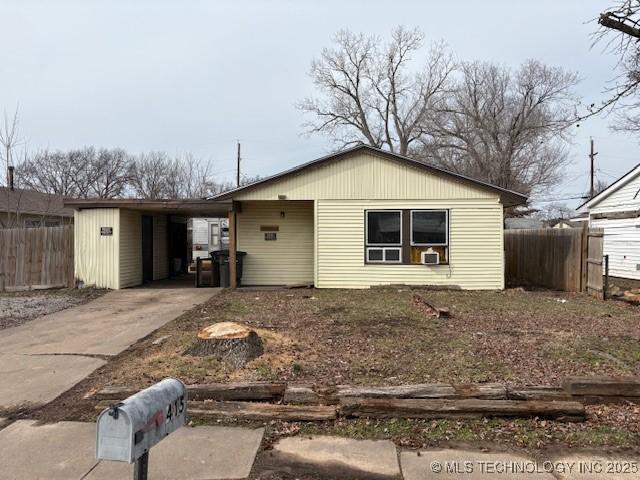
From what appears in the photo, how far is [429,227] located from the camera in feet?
45.0

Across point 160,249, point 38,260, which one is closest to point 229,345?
point 38,260

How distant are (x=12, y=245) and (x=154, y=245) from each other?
171 inches

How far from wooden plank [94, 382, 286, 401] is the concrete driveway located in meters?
0.80

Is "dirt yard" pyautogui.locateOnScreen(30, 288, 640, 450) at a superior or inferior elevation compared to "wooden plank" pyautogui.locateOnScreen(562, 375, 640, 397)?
inferior

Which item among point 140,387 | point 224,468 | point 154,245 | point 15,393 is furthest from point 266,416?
point 154,245

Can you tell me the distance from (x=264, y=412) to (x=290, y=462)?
773 millimetres

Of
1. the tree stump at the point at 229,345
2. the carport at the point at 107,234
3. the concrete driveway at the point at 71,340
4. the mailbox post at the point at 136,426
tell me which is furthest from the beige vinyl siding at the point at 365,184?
the mailbox post at the point at 136,426

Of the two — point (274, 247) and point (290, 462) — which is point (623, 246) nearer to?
point (274, 247)

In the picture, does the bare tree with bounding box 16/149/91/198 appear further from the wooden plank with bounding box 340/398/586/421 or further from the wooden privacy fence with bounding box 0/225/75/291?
the wooden plank with bounding box 340/398/586/421

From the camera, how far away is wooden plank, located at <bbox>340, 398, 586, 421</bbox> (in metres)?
4.18

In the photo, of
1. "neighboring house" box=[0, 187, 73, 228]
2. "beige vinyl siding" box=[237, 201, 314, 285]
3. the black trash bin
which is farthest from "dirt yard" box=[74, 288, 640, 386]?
"neighboring house" box=[0, 187, 73, 228]

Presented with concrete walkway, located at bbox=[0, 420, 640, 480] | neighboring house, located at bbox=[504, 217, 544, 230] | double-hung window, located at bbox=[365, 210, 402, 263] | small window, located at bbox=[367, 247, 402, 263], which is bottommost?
concrete walkway, located at bbox=[0, 420, 640, 480]

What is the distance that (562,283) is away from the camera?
14227mm

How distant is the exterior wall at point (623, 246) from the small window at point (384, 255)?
9.25 meters
